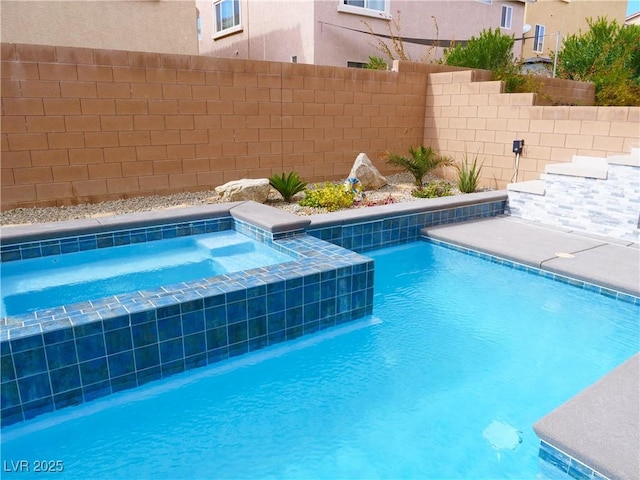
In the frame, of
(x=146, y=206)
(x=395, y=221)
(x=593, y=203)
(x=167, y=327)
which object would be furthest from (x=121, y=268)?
(x=593, y=203)

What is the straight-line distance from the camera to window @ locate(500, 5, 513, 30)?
53.9ft

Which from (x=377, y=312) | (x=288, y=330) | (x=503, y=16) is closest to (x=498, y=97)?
(x=377, y=312)

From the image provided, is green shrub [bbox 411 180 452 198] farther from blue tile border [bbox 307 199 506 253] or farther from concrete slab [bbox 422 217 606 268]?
concrete slab [bbox 422 217 606 268]

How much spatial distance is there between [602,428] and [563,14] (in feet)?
84.0

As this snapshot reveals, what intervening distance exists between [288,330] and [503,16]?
16832mm

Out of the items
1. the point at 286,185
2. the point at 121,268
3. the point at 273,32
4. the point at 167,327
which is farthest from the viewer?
the point at 273,32

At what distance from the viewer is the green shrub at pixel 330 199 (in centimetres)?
644

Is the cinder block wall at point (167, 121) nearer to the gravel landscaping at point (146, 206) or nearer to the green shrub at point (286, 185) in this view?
the gravel landscaping at point (146, 206)

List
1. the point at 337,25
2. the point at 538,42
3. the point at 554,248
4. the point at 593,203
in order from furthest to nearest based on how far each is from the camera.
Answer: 1. the point at 538,42
2. the point at 337,25
3. the point at 593,203
4. the point at 554,248

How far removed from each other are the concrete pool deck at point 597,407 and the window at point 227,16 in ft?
40.7

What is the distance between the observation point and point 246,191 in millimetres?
6598

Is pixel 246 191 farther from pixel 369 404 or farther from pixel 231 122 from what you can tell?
pixel 369 404

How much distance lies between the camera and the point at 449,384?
3211mm

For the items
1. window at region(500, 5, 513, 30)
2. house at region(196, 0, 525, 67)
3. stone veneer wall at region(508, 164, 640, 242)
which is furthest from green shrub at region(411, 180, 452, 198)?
window at region(500, 5, 513, 30)
